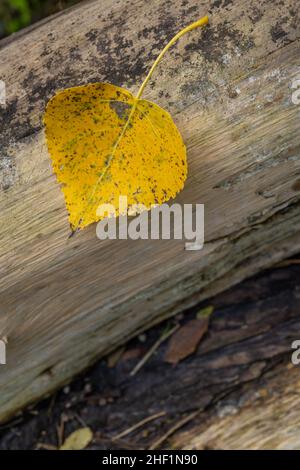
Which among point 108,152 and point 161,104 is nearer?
point 108,152

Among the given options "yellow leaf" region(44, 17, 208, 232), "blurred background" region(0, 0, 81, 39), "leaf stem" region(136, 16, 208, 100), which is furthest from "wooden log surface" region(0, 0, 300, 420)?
"blurred background" region(0, 0, 81, 39)

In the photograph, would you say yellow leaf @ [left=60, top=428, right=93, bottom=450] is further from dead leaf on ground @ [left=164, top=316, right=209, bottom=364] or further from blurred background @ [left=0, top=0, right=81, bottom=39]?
blurred background @ [left=0, top=0, right=81, bottom=39]

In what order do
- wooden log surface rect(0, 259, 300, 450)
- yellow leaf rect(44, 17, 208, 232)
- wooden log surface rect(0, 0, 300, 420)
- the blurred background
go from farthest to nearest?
the blurred background, wooden log surface rect(0, 259, 300, 450), wooden log surface rect(0, 0, 300, 420), yellow leaf rect(44, 17, 208, 232)

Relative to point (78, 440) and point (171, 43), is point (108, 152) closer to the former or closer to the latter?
point (171, 43)

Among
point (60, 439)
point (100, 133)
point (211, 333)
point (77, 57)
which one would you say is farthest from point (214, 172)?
point (60, 439)

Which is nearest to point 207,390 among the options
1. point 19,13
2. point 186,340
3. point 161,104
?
point 186,340
